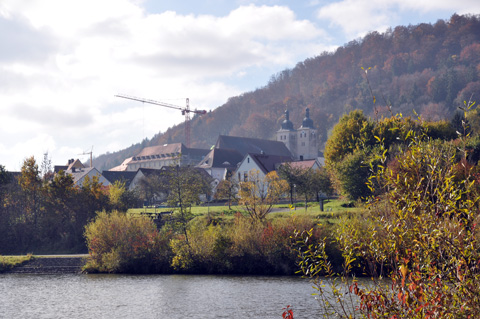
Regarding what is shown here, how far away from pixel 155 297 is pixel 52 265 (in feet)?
56.4

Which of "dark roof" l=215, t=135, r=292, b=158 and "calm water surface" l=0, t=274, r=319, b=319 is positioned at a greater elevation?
"dark roof" l=215, t=135, r=292, b=158

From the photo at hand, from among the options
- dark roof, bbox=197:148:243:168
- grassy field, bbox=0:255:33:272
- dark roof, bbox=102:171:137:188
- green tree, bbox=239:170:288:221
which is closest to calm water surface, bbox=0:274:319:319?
grassy field, bbox=0:255:33:272

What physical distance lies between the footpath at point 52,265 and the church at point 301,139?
122627 millimetres

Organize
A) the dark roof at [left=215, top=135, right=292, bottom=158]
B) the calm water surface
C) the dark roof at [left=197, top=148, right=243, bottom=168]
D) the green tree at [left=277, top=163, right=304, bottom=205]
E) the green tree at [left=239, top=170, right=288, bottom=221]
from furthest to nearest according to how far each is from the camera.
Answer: the dark roof at [left=215, top=135, right=292, bottom=158] → the dark roof at [left=197, top=148, right=243, bottom=168] → the green tree at [left=277, top=163, right=304, bottom=205] → the green tree at [left=239, top=170, right=288, bottom=221] → the calm water surface

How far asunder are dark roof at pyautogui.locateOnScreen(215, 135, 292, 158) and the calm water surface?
404ft

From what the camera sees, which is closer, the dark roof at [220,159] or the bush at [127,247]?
the bush at [127,247]

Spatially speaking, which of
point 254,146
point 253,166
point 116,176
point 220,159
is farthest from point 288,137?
point 253,166

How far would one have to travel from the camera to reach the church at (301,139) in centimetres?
16750

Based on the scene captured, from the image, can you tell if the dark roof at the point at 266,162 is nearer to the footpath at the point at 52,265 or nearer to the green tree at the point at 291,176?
the green tree at the point at 291,176

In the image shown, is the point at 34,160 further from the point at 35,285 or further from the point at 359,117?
the point at 359,117

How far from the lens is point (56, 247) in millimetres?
53844

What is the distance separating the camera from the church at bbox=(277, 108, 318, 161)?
550ft

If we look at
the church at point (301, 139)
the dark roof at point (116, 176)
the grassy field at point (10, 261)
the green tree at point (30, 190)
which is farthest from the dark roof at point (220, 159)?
the grassy field at point (10, 261)

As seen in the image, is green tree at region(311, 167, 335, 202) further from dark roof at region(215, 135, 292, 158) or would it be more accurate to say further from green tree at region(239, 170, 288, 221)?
dark roof at region(215, 135, 292, 158)
